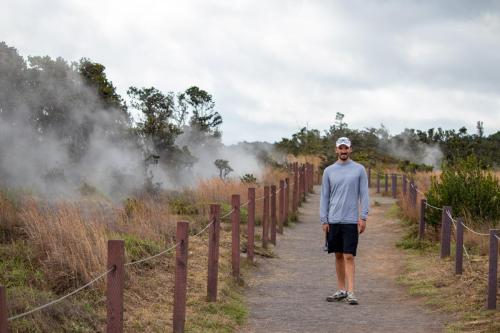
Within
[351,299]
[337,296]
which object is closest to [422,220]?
[337,296]

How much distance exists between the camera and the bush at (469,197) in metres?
14.0

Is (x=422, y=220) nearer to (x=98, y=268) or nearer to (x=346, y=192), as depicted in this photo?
(x=346, y=192)

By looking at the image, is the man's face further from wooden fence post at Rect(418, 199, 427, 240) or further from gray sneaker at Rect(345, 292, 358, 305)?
wooden fence post at Rect(418, 199, 427, 240)

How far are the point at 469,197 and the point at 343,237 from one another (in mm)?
5872

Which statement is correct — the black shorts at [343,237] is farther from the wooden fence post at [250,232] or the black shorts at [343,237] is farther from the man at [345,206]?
the wooden fence post at [250,232]

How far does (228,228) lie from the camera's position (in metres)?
14.3

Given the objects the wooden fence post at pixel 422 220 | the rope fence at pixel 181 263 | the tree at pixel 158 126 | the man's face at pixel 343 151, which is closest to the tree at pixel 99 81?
the tree at pixel 158 126

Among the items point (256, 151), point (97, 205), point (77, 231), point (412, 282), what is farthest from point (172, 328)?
point (256, 151)

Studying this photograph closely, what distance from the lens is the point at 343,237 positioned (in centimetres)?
904

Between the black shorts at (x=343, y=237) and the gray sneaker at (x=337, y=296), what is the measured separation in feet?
1.80

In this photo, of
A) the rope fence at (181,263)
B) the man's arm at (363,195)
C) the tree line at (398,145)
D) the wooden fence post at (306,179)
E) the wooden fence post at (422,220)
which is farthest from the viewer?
the tree line at (398,145)

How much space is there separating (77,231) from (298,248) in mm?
6236

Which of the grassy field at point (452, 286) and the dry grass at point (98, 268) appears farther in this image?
the grassy field at point (452, 286)

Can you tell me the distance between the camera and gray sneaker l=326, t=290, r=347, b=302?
30.7 ft
